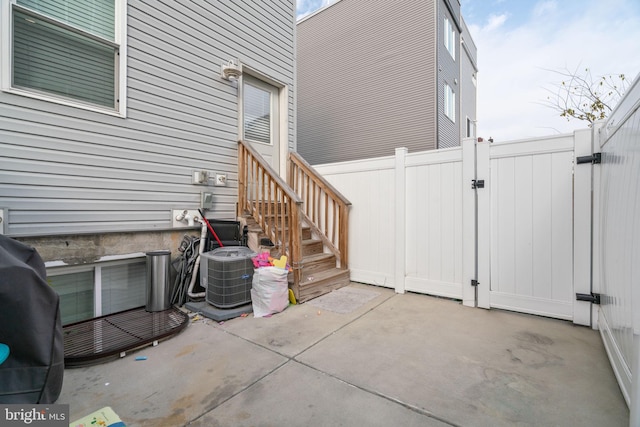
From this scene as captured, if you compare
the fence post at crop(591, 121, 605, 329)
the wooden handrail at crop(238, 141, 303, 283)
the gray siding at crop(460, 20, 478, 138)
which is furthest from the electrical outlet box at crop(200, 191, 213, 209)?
the gray siding at crop(460, 20, 478, 138)

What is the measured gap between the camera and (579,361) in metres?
2.22

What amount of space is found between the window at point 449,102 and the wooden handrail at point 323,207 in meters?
5.63

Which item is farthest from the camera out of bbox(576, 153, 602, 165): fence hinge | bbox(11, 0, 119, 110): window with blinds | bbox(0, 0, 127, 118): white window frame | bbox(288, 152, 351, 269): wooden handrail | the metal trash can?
bbox(288, 152, 351, 269): wooden handrail

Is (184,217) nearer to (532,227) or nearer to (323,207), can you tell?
(323,207)

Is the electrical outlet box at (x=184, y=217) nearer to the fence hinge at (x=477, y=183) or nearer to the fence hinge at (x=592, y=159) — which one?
the fence hinge at (x=477, y=183)

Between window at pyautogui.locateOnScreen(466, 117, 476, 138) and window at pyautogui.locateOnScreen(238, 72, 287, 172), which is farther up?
window at pyautogui.locateOnScreen(466, 117, 476, 138)

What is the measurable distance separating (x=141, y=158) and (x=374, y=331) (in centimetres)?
296

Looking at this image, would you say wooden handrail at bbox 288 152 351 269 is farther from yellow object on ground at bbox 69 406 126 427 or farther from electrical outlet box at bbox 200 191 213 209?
yellow object on ground at bbox 69 406 126 427

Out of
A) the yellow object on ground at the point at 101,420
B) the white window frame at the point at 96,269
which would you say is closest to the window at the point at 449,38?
the white window frame at the point at 96,269

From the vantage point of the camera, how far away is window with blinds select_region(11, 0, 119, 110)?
252 cm

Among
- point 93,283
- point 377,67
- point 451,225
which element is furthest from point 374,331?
point 377,67

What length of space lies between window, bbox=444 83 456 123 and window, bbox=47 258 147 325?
8.30 m

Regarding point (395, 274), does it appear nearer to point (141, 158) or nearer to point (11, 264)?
point (141, 158)


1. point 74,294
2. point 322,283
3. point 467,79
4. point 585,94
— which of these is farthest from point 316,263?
point 467,79
